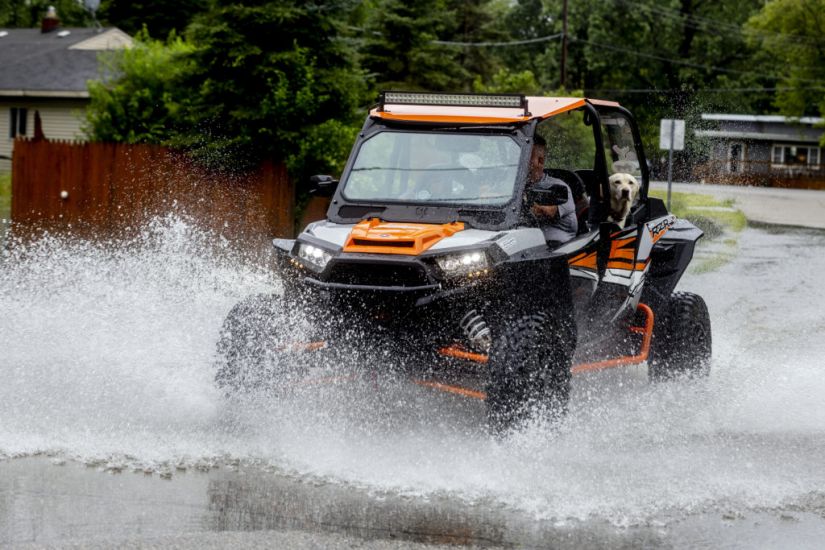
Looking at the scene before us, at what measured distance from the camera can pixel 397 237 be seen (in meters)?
7.29

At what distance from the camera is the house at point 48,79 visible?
4416cm

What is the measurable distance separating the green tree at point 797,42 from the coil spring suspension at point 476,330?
71865 mm

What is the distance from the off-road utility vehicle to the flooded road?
30cm

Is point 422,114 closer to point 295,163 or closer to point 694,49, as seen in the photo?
point 295,163

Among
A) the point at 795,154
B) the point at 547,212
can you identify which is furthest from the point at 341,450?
the point at 795,154

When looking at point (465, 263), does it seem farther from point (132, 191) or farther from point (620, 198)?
point (132, 191)

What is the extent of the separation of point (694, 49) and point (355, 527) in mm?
76574

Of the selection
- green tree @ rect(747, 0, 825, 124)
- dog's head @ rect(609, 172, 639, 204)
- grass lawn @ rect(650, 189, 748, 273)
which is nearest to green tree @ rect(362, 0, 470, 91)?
grass lawn @ rect(650, 189, 748, 273)

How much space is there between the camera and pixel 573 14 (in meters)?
77.1

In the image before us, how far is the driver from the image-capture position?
8.00 metres

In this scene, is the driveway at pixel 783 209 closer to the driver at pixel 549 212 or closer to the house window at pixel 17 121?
the house window at pixel 17 121

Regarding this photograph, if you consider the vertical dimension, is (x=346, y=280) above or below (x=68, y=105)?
above

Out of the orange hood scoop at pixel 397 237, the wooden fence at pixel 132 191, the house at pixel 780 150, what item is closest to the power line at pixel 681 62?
the house at pixel 780 150

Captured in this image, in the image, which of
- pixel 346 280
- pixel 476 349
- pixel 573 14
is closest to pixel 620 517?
pixel 476 349
